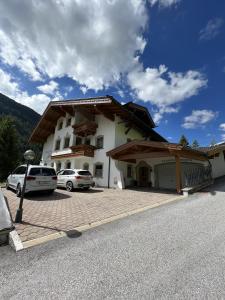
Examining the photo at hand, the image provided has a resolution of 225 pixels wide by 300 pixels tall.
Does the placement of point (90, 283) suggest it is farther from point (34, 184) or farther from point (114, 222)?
point (34, 184)

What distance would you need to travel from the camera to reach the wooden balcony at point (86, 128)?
1872 centimetres

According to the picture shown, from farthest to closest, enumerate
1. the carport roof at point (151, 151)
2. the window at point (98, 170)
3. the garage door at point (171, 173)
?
1. the window at point (98, 170)
2. the garage door at point (171, 173)
3. the carport roof at point (151, 151)

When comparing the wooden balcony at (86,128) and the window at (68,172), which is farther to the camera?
the wooden balcony at (86,128)

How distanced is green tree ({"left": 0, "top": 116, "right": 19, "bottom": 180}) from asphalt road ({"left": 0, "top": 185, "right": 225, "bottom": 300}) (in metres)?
31.0

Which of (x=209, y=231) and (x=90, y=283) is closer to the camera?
(x=90, y=283)

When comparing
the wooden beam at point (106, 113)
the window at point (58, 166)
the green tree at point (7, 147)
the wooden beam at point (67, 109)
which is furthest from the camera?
the green tree at point (7, 147)

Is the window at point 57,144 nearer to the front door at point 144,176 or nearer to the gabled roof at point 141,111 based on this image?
Answer: the gabled roof at point 141,111

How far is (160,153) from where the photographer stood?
1326 centimetres

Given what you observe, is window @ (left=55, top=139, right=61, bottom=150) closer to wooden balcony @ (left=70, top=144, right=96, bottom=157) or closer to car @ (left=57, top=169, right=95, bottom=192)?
wooden balcony @ (left=70, top=144, right=96, bottom=157)

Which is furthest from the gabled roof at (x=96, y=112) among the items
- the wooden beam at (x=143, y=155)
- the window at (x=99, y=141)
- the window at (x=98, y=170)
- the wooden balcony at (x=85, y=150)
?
the window at (x=98, y=170)

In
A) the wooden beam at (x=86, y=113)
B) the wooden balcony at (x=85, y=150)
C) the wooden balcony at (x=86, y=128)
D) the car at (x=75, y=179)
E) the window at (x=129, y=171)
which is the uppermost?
the wooden beam at (x=86, y=113)

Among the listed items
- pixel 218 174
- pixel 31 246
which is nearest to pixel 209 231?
pixel 31 246

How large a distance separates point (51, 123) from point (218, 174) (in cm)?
2280

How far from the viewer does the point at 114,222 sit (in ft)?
20.2
